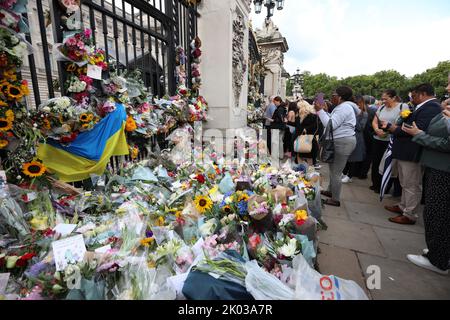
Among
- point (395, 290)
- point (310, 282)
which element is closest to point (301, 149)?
point (395, 290)

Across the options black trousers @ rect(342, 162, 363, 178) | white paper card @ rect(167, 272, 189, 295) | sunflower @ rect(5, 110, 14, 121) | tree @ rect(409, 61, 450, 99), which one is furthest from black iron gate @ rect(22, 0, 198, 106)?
tree @ rect(409, 61, 450, 99)

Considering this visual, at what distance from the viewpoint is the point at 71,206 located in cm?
216

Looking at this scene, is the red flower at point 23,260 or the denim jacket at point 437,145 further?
the denim jacket at point 437,145

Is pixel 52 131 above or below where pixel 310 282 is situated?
above

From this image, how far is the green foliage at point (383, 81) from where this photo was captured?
35.3m

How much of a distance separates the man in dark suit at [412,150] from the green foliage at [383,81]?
30.5 meters

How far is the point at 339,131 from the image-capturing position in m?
3.50

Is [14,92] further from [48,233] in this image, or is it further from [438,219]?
[438,219]

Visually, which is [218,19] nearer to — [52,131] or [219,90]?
[219,90]

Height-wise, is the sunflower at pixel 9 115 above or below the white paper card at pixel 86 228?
above

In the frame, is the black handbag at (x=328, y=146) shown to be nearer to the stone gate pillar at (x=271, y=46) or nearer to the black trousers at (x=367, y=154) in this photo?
the black trousers at (x=367, y=154)

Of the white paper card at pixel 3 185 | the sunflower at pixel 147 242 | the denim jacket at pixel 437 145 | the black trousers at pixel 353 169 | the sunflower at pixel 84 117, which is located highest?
Answer: the sunflower at pixel 84 117

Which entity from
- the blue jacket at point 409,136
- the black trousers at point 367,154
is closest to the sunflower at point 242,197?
the blue jacket at point 409,136

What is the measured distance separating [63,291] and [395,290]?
2338 millimetres
